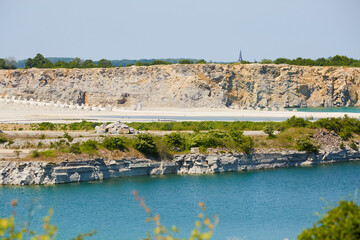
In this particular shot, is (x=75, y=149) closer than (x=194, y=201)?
No

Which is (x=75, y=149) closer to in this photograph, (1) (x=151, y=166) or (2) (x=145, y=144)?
(2) (x=145, y=144)

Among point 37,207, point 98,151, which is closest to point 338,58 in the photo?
point 98,151

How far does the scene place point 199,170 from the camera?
1251 inches

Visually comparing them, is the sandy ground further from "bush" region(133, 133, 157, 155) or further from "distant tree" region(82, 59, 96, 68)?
"distant tree" region(82, 59, 96, 68)

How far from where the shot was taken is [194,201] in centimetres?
2441

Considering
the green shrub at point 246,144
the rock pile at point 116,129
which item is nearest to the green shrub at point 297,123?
the green shrub at point 246,144

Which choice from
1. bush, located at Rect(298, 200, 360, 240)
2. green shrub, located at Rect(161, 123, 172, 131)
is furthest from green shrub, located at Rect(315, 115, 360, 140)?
bush, located at Rect(298, 200, 360, 240)

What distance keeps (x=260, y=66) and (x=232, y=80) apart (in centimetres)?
584

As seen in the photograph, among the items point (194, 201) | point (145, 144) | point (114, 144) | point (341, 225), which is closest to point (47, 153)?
point (114, 144)

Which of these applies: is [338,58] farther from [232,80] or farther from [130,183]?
[130,183]

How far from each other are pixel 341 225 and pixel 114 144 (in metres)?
21.0

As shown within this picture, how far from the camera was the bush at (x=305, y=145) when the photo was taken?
1395 inches

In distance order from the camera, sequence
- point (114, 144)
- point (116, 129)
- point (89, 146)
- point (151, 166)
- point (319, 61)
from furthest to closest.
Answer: point (319, 61) < point (116, 129) < point (151, 166) < point (114, 144) < point (89, 146)

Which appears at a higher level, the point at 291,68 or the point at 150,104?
the point at 291,68
